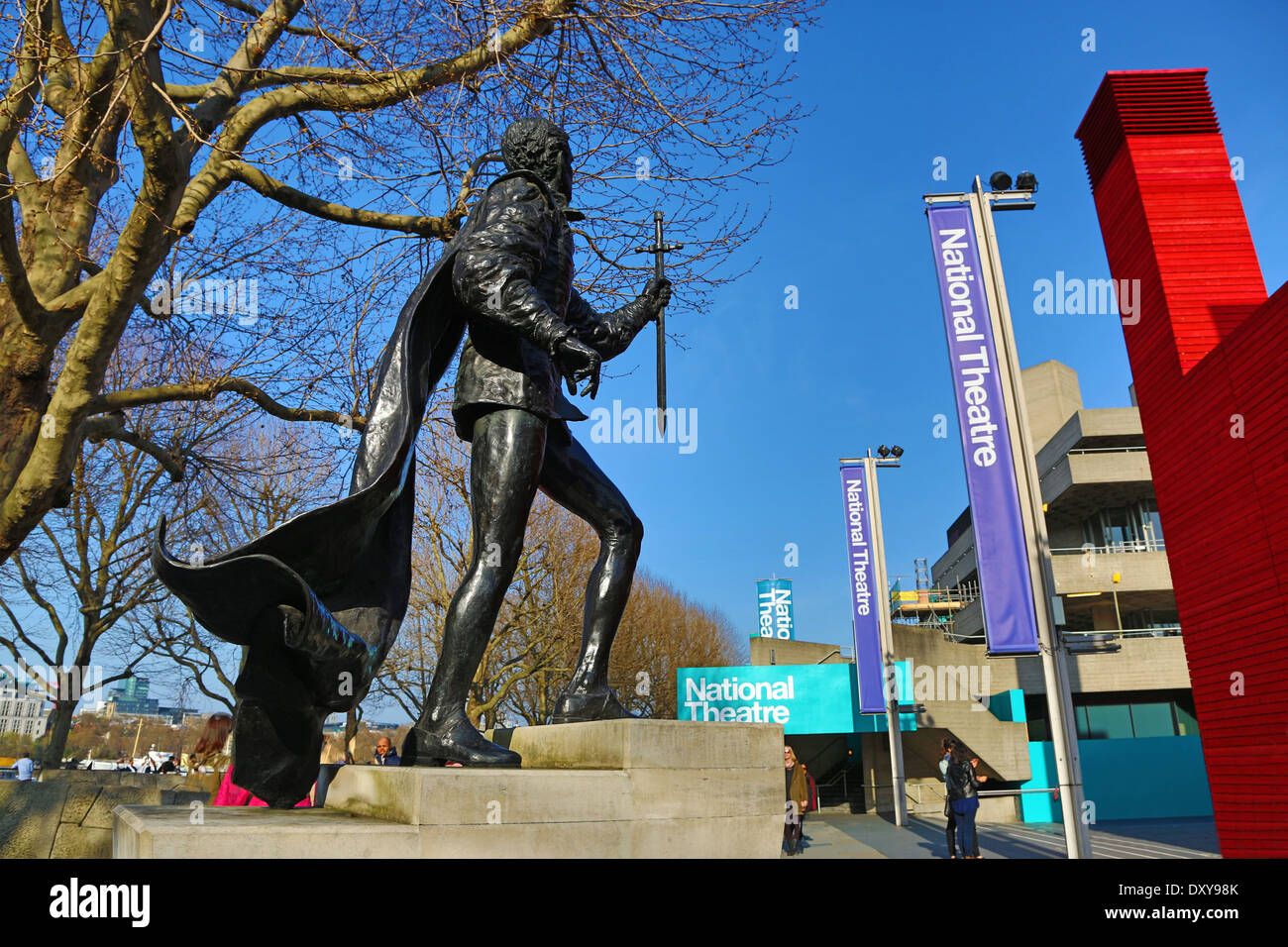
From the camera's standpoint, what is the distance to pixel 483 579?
11.2 ft

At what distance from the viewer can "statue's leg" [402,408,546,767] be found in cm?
323

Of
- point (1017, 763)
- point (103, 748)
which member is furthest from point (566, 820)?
point (103, 748)

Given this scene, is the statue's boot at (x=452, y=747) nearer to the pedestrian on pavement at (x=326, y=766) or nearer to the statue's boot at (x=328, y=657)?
the statue's boot at (x=328, y=657)

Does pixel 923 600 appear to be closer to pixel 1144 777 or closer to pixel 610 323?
pixel 1144 777

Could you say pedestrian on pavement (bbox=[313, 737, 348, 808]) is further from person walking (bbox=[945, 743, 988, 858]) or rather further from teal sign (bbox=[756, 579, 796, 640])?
teal sign (bbox=[756, 579, 796, 640])

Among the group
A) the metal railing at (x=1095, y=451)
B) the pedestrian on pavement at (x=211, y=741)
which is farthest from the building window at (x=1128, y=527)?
the pedestrian on pavement at (x=211, y=741)

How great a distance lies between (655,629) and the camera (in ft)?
110

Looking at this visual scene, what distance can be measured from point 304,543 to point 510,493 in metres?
0.86

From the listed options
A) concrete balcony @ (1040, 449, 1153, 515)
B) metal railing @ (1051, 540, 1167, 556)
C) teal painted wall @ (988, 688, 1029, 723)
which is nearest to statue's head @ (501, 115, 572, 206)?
teal painted wall @ (988, 688, 1029, 723)

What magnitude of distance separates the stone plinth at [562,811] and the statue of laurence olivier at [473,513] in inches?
12.0

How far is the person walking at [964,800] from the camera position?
1242 cm

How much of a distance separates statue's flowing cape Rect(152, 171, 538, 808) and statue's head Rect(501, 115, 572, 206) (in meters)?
0.30

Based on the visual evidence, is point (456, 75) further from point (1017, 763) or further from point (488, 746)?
point (1017, 763)

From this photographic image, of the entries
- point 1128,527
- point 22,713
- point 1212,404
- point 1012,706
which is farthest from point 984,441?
point 22,713
